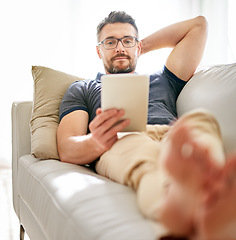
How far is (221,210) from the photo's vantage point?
18.4 inches

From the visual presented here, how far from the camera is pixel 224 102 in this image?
4.17 feet

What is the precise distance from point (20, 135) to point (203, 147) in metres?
1.20

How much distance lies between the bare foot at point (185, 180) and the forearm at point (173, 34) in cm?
126

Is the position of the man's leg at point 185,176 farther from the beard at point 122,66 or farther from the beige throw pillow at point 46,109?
the beard at point 122,66

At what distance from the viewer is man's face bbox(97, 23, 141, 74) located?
1.65 m

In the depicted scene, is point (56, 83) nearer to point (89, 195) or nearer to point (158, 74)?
point (158, 74)

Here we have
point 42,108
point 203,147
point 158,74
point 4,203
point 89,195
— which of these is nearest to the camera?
point 203,147

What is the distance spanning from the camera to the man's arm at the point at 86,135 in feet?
3.42

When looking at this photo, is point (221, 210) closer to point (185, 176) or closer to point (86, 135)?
point (185, 176)

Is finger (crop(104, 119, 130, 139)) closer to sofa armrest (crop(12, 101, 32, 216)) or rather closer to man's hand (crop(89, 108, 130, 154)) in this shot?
man's hand (crop(89, 108, 130, 154))

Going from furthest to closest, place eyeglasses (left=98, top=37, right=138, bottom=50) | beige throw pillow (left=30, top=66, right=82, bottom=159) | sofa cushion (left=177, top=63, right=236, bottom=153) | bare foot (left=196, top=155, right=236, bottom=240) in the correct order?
1. eyeglasses (left=98, top=37, right=138, bottom=50)
2. beige throw pillow (left=30, top=66, right=82, bottom=159)
3. sofa cushion (left=177, top=63, right=236, bottom=153)
4. bare foot (left=196, top=155, right=236, bottom=240)

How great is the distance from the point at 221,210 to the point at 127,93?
23.2 inches

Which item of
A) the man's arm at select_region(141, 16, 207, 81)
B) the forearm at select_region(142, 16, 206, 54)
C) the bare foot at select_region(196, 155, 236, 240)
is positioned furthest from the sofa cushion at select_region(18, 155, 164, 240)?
the forearm at select_region(142, 16, 206, 54)

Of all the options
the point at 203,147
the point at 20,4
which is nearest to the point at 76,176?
the point at 203,147
